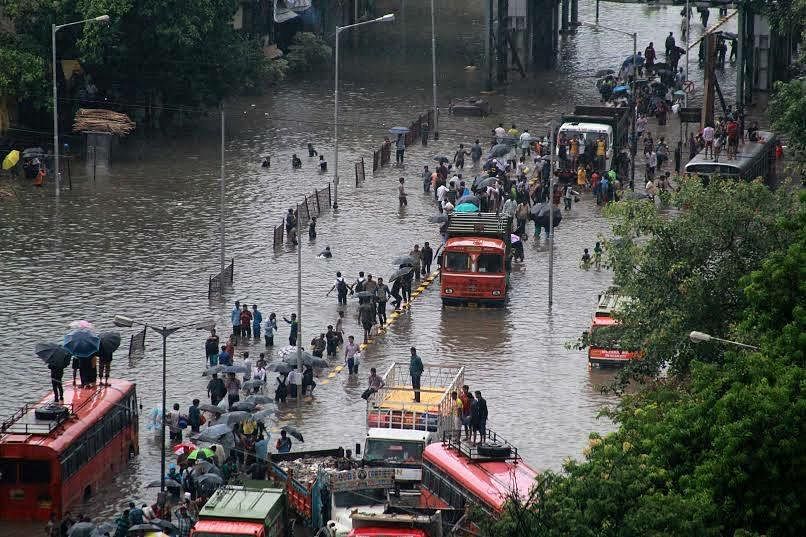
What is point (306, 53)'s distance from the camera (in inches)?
3799

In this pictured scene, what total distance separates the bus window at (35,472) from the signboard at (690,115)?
47.9 m

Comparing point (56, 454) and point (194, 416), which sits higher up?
point (56, 454)

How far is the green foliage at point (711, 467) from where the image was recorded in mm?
30344

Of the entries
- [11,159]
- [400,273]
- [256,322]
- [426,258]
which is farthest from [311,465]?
[11,159]

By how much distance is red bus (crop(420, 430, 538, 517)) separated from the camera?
36969 millimetres

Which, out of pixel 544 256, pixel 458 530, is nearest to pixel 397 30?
pixel 544 256

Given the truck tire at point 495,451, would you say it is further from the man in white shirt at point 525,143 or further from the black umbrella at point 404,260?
the man in white shirt at point 525,143

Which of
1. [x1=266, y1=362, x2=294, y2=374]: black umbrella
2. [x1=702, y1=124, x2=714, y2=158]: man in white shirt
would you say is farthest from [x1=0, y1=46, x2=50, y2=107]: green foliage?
[x1=266, y1=362, x2=294, y2=374]: black umbrella

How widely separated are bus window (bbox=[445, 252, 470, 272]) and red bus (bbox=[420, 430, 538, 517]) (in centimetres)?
1788

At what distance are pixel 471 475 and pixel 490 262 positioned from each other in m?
20.3

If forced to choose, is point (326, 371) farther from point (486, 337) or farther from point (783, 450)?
point (783, 450)

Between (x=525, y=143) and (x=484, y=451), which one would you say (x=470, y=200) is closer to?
(x=525, y=143)

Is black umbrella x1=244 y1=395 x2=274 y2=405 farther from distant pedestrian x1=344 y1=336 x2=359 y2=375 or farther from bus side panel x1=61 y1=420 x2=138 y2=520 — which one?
distant pedestrian x1=344 y1=336 x2=359 y2=375

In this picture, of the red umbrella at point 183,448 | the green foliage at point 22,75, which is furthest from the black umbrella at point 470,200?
the red umbrella at point 183,448
